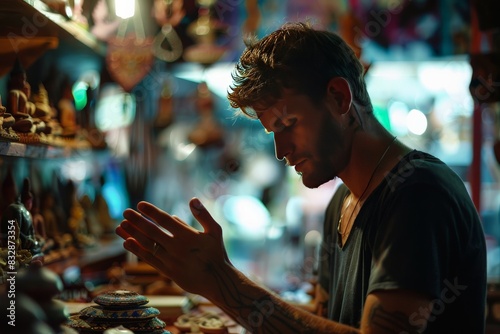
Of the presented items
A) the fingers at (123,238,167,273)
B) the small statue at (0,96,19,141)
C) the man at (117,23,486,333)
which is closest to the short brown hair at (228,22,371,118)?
the man at (117,23,486,333)

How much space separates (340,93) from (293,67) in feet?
0.51

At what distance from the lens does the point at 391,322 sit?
1676 mm

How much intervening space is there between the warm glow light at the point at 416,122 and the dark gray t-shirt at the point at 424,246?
4209 mm

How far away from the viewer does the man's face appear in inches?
78.5

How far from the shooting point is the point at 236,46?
17.0ft

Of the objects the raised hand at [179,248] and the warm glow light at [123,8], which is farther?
the warm glow light at [123,8]

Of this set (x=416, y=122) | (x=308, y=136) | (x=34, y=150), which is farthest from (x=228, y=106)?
(x=416, y=122)

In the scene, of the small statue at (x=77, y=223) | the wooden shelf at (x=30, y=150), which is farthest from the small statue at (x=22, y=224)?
the small statue at (x=77, y=223)

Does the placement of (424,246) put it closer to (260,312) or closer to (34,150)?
(260,312)

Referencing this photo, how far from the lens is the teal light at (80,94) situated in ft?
12.4

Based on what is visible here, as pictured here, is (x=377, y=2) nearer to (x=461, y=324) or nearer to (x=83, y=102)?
(x=83, y=102)

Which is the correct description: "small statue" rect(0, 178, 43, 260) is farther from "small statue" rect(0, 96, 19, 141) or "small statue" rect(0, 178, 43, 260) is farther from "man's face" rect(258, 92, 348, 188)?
"man's face" rect(258, 92, 348, 188)

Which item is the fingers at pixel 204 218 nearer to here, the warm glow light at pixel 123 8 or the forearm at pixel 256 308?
the forearm at pixel 256 308

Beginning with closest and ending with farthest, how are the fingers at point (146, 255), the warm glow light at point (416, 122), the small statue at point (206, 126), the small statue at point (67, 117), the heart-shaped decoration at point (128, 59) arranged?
the fingers at point (146, 255)
the small statue at point (67, 117)
the heart-shaped decoration at point (128, 59)
the small statue at point (206, 126)
the warm glow light at point (416, 122)
